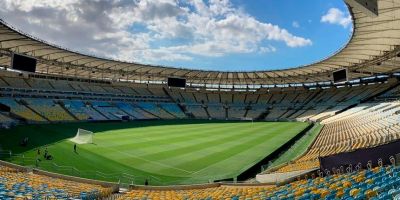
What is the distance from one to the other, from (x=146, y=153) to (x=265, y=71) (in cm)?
3877

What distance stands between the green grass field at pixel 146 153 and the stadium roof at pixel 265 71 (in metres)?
10.1

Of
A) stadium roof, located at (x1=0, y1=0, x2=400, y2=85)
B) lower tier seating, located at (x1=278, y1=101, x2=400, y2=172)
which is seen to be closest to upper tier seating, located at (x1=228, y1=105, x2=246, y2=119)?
stadium roof, located at (x1=0, y1=0, x2=400, y2=85)

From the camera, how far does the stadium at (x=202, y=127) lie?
50.4 feet

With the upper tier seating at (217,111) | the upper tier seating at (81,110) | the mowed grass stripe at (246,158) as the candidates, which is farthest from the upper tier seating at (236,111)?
the mowed grass stripe at (246,158)

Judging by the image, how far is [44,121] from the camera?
46.2m

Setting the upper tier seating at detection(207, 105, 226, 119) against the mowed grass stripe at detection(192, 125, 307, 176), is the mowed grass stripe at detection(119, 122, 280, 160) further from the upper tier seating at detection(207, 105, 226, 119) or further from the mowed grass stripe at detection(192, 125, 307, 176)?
the upper tier seating at detection(207, 105, 226, 119)

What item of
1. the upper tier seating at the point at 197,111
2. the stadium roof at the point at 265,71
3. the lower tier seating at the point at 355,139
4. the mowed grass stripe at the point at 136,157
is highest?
the stadium roof at the point at 265,71

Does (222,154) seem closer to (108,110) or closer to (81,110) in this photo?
(81,110)

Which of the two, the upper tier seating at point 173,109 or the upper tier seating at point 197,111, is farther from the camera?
the upper tier seating at point 197,111

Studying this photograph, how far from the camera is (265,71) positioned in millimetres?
64125

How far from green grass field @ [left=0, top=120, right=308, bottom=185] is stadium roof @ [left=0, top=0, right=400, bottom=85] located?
1006cm

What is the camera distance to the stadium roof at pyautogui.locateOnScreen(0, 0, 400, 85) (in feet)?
105

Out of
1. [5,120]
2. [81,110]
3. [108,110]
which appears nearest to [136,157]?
[5,120]

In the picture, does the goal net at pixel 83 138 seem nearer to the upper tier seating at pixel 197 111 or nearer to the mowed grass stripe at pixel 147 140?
the mowed grass stripe at pixel 147 140
